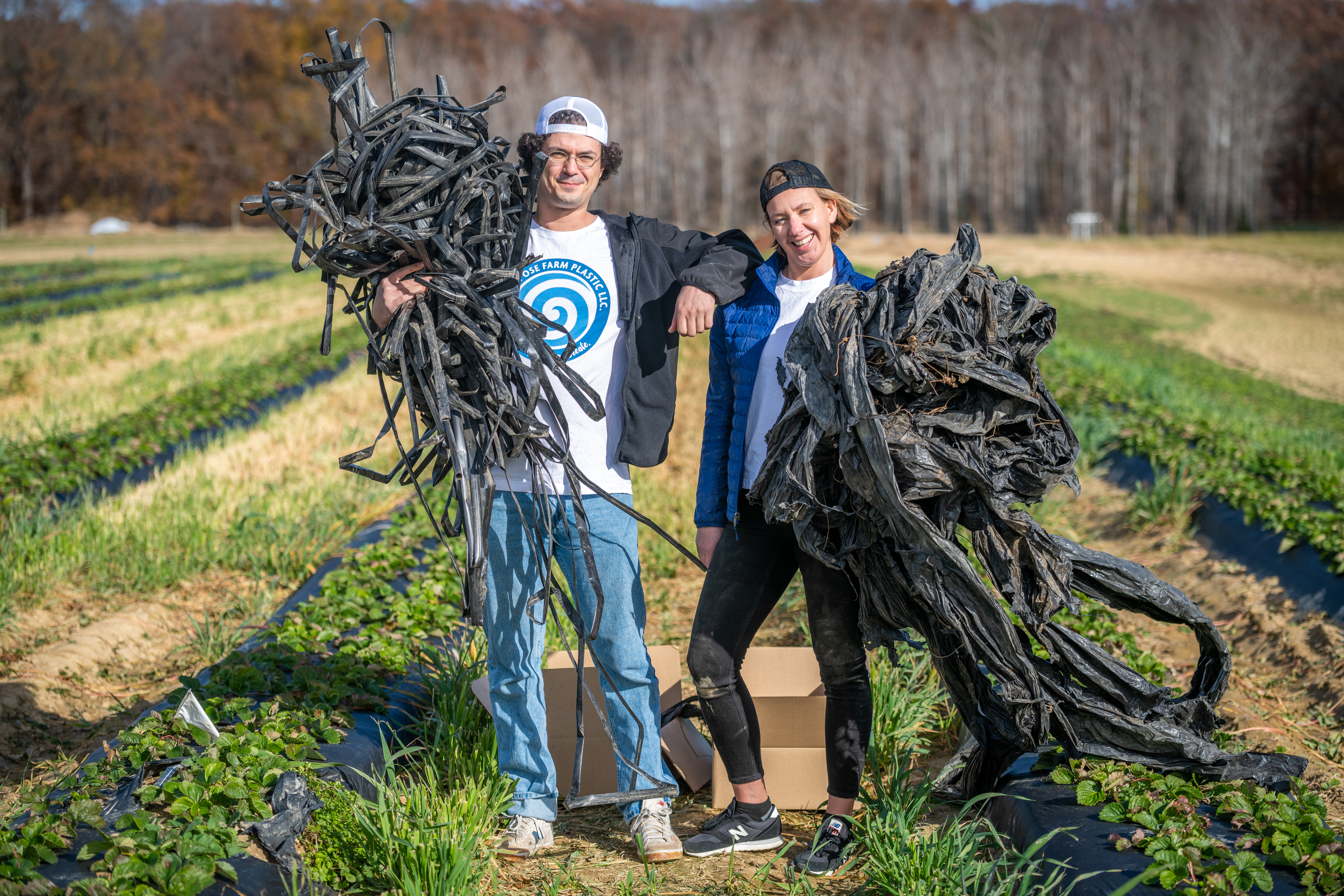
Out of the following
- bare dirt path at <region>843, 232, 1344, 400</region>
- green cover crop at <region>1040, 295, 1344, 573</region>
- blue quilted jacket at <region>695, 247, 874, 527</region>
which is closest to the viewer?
blue quilted jacket at <region>695, 247, 874, 527</region>

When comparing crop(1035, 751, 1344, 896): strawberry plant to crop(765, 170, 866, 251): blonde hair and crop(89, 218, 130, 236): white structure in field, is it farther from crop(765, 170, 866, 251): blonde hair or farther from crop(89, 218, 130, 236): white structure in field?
crop(89, 218, 130, 236): white structure in field

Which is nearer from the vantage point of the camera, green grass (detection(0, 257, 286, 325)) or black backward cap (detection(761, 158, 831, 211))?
black backward cap (detection(761, 158, 831, 211))

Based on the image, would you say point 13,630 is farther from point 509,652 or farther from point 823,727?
point 823,727

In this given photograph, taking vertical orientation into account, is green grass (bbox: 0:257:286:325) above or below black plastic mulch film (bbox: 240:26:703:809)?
above

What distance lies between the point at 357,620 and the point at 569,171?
222cm

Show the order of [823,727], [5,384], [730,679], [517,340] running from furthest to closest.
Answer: [5,384], [823,727], [730,679], [517,340]

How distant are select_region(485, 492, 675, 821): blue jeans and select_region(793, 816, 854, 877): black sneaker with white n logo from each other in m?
0.43

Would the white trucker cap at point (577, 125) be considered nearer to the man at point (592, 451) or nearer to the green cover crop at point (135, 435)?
the man at point (592, 451)

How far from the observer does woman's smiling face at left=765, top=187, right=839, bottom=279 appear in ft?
8.44

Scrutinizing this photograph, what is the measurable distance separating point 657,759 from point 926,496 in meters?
1.12

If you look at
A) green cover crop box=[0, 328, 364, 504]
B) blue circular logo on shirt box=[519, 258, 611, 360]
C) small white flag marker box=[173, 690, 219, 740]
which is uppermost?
blue circular logo on shirt box=[519, 258, 611, 360]

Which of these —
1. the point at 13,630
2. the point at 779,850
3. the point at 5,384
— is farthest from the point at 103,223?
the point at 779,850

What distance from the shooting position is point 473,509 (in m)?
2.45

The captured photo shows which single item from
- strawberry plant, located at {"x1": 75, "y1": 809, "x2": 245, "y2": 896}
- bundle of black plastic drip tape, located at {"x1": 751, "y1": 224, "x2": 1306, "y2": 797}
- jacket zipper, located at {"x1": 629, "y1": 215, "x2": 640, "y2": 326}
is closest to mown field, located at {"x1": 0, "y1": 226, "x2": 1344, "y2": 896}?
strawberry plant, located at {"x1": 75, "y1": 809, "x2": 245, "y2": 896}
